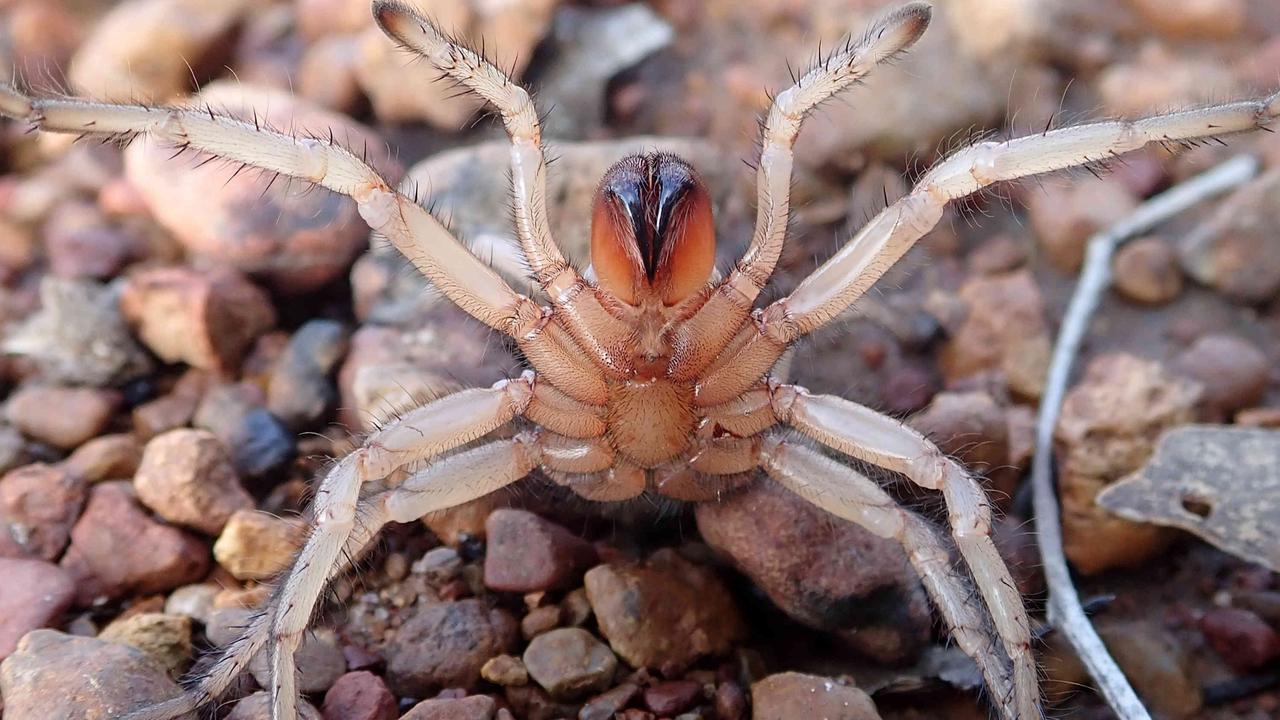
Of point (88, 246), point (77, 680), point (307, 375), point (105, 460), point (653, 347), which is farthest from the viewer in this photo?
point (88, 246)

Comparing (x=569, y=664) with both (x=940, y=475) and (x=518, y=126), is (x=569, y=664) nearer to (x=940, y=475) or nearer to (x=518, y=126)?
(x=940, y=475)

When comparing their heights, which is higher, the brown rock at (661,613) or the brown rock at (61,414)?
the brown rock at (61,414)

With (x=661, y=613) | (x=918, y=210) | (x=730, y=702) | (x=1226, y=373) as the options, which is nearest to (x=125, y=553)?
(x=661, y=613)

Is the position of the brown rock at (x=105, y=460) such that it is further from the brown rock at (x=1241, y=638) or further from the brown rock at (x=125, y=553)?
the brown rock at (x=1241, y=638)

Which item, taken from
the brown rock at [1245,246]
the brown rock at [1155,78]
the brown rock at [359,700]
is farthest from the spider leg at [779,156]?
the brown rock at [1155,78]

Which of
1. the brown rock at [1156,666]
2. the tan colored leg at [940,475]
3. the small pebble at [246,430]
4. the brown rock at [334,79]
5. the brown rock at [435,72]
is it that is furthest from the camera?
the brown rock at [334,79]

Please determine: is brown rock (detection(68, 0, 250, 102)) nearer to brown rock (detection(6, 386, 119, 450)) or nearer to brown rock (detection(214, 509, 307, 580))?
→ brown rock (detection(6, 386, 119, 450))
